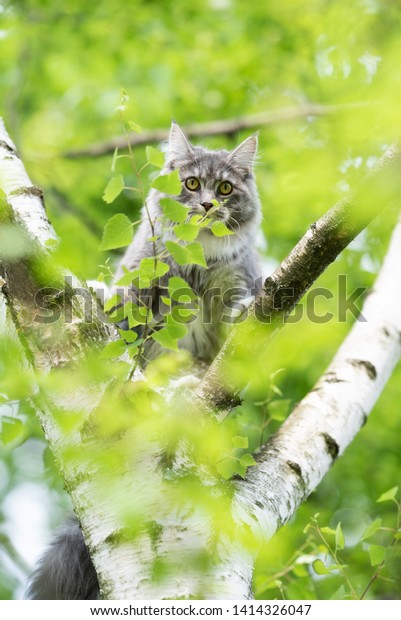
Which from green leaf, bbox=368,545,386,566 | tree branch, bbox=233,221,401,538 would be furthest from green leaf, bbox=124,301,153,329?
green leaf, bbox=368,545,386,566

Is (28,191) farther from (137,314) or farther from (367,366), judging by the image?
(367,366)

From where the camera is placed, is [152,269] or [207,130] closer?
[152,269]

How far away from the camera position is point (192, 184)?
4.06m

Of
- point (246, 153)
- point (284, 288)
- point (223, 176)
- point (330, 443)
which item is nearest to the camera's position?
point (284, 288)

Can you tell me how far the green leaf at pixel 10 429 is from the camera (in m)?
1.65

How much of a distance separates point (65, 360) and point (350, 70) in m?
Answer: 3.08

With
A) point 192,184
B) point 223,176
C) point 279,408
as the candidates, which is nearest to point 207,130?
point 223,176

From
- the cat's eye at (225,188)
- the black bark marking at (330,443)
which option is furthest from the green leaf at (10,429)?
the cat's eye at (225,188)

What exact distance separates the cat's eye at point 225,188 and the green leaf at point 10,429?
2784 mm

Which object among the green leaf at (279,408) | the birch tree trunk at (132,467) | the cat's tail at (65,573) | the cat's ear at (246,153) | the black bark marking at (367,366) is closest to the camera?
the birch tree trunk at (132,467)

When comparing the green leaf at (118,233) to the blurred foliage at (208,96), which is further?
the blurred foliage at (208,96)

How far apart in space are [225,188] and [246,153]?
35cm

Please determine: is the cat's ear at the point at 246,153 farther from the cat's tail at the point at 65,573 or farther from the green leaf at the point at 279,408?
the cat's tail at the point at 65,573

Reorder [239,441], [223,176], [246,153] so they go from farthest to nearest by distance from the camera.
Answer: [246,153]
[223,176]
[239,441]
